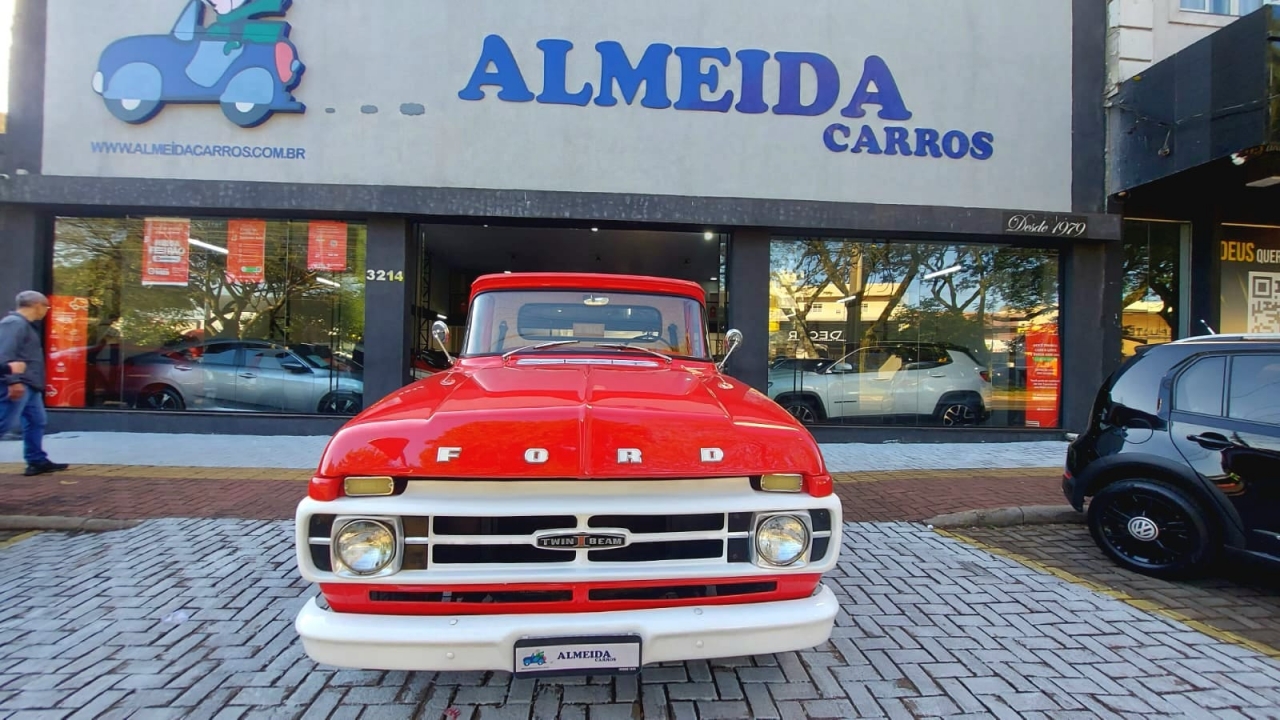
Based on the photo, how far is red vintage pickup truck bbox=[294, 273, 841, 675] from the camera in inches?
77.2

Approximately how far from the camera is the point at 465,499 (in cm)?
209

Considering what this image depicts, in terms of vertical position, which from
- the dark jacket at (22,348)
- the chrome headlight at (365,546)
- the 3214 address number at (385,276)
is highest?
the 3214 address number at (385,276)

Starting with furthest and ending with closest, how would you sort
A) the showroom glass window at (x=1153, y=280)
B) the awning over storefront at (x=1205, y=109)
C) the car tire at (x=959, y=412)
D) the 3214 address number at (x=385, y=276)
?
the showroom glass window at (x=1153, y=280) < the car tire at (x=959, y=412) < the 3214 address number at (x=385, y=276) < the awning over storefront at (x=1205, y=109)

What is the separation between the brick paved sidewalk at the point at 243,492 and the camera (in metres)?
4.99

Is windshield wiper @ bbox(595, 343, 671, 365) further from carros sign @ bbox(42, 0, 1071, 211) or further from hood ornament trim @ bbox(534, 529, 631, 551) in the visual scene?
carros sign @ bbox(42, 0, 1071, 211)

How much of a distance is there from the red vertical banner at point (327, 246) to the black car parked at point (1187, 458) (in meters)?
9.38

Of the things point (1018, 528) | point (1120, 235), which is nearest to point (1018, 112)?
point (1120, 235)

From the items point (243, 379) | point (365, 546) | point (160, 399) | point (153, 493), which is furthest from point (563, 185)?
point (365, 546)

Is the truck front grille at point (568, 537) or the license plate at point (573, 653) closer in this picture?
the license plate at point (573, 653)

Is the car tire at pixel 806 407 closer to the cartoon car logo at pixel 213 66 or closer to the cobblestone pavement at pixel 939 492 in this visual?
the cobblestone pavement at pixel 939 492

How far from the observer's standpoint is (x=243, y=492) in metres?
5.60

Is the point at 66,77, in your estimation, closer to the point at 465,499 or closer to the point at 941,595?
the point at 465,499

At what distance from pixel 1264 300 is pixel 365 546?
45.0 ft

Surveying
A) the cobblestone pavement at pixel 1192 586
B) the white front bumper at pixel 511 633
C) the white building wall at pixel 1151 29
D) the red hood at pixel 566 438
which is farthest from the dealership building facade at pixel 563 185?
the white front bumper at pixel 511 633
